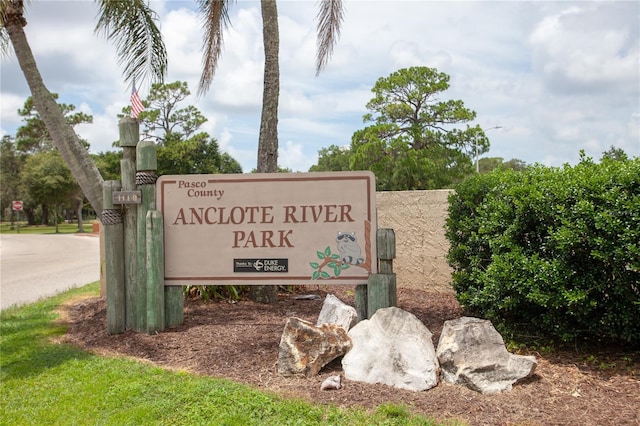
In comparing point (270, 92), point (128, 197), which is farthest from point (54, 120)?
point (270, 92)

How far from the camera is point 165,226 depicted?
5.97 meters

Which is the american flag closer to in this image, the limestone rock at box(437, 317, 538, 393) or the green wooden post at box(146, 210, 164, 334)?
the green wooden post at box(146, 210, 164, 334)

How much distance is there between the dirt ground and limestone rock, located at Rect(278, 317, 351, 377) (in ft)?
0.28

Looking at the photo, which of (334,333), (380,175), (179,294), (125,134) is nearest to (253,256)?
(179,294)

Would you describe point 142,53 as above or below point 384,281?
above

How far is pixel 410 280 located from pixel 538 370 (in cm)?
435

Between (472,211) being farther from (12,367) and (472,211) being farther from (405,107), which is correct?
(405,107)

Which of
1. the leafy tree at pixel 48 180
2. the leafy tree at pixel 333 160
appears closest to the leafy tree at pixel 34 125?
the leafy tree at pixel 48 180

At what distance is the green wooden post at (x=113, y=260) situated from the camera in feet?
20.0

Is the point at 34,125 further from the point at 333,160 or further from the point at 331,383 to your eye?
the point at 331,383

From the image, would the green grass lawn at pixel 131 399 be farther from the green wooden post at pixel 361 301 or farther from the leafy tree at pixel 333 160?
the leafy tree at pixel 333 160

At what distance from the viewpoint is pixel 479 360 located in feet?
13.5

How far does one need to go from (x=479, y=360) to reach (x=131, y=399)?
2693 millimetres

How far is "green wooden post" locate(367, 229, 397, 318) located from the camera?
5.33 m
